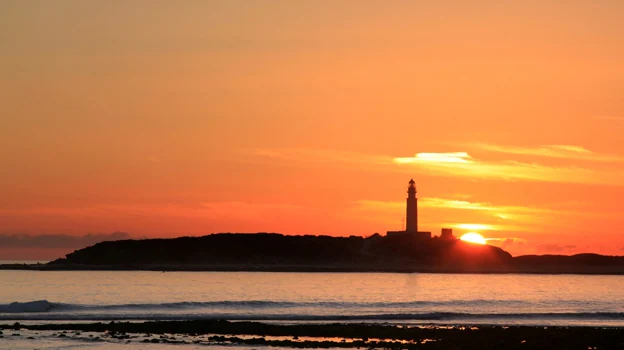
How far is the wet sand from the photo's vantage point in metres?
37.2

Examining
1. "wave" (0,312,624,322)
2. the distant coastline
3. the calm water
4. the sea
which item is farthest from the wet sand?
the distant coastline

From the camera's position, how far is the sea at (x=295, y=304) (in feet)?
174

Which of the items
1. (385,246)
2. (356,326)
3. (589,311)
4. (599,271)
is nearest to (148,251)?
(385,246)

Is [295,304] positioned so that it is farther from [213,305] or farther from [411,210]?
[411,210]

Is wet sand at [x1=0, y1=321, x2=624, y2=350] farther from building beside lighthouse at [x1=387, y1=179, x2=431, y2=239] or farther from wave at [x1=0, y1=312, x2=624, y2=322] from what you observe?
building beside lighthouse at [x1=387, y1=179, x2=431, y2=239]

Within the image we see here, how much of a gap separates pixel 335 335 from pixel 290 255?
97.9 m

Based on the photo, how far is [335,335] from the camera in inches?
1602

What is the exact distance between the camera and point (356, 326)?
4381cm

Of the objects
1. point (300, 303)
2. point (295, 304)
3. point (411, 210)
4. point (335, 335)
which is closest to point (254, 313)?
point (295, 304)

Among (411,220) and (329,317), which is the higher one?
(411,220)

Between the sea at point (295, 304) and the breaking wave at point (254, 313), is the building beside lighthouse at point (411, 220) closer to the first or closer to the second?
the sea at point (295, 304)

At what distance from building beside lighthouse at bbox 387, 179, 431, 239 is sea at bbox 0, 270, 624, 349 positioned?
27.6 m

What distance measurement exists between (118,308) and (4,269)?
242 ft

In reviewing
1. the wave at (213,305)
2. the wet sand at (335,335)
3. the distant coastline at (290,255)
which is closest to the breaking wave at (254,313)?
the wave at (213,305)
